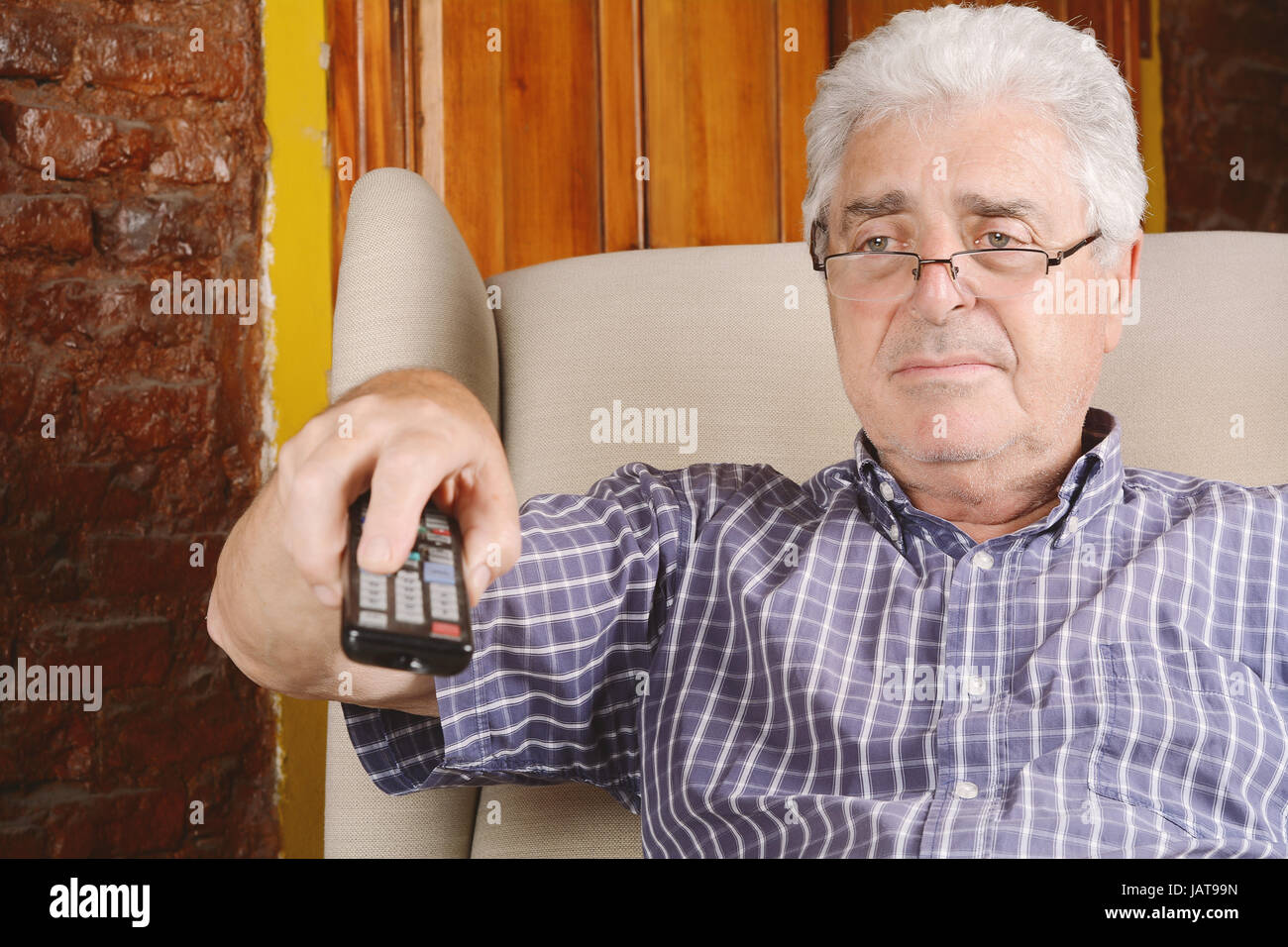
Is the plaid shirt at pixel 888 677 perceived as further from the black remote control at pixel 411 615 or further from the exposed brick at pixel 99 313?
the exposed brick at pixel 99 313

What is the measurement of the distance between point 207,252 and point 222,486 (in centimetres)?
29

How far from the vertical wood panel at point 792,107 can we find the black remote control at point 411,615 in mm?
1338

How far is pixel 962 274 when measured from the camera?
2.87 feet

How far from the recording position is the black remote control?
1.48ft

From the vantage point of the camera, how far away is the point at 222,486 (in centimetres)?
138

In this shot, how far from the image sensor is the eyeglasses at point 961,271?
0.87m

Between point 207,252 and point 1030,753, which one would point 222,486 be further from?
point 1030,753

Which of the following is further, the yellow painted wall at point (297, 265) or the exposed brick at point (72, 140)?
the yellow painted wall at point (297, 265)

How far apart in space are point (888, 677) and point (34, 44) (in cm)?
118

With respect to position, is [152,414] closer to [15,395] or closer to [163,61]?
[15,395]

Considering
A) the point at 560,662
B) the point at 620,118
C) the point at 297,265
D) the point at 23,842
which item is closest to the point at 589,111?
the point at 620,118

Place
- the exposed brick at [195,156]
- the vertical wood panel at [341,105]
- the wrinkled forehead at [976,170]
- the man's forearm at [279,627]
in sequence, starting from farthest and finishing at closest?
the vertical wood panel at [341,105] < the exposed brick at [195,156] < the wrinkled forehead at [976,170] < the man's forearm at [279,627]

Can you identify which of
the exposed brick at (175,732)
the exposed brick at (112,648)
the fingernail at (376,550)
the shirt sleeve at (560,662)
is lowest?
the exposed brick at (175,732)

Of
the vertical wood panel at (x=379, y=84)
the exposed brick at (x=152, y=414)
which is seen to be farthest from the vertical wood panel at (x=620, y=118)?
the exposed brick at (x=152, y=414)
